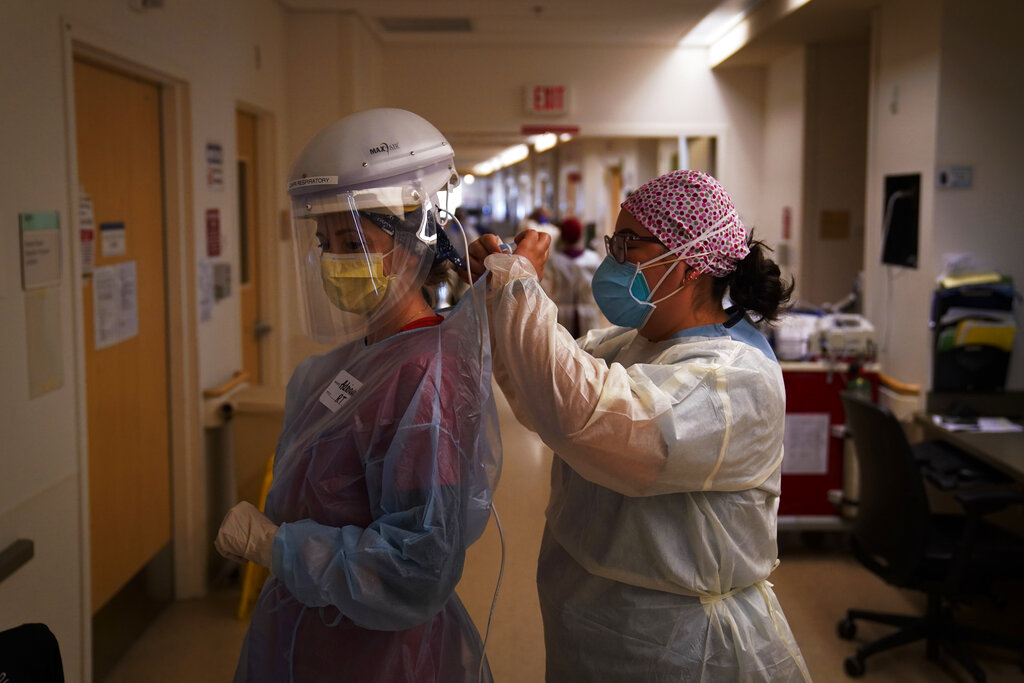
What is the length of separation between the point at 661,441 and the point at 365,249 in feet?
1.74

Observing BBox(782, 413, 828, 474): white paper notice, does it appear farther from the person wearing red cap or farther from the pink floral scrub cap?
the pink floral scrub cap

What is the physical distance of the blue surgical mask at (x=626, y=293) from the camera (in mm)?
1577

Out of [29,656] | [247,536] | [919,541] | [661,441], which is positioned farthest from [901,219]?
[29,656]

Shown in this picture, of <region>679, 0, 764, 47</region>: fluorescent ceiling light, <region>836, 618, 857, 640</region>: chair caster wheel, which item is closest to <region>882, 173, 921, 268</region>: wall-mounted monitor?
<region>679, 0, 764, 47</region>: fluorescent ceiling light

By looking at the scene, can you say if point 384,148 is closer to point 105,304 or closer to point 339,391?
point 339,391

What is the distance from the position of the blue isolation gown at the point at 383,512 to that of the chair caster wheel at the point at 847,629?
2.38m

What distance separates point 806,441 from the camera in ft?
13.4

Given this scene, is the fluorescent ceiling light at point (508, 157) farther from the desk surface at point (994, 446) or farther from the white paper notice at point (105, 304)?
the white paper notice at point (105, 304)

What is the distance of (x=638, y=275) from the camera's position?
61.9 inches

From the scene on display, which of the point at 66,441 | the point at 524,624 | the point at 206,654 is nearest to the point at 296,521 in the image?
the point at 524,624

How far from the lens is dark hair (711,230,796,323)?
5.25 feet

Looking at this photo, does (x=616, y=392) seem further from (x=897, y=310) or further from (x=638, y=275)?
(x=897, y=310)

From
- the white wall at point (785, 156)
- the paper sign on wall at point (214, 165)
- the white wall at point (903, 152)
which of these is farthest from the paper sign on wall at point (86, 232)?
the white wall at point (785, 156)

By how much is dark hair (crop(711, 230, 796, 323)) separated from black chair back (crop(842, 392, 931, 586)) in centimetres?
161
